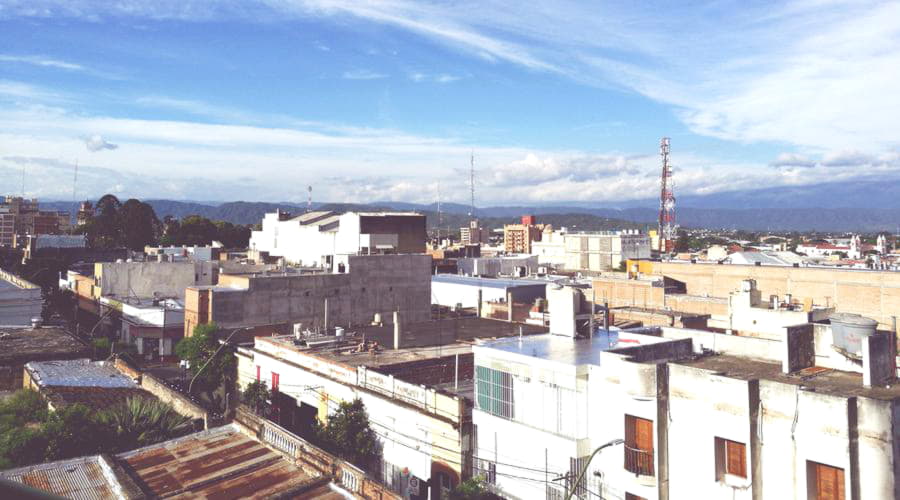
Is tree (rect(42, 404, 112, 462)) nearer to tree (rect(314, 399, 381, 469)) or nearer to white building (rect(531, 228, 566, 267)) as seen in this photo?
tree (rect(314, 399, 381, 469))

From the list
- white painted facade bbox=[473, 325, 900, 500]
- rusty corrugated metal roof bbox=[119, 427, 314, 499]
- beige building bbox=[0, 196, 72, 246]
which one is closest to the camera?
white painted facade bbox=[473, 325, 900, 500]

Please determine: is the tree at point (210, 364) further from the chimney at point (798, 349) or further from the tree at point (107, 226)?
the tree at point (107, 226)

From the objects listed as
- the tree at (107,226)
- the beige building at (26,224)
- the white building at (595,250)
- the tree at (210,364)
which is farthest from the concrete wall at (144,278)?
the beige building at (26,224)

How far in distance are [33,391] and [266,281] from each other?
20.5 m

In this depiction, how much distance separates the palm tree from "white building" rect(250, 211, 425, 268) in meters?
40.3

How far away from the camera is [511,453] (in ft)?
67.2

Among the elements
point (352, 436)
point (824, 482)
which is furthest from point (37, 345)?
point (824, 482)

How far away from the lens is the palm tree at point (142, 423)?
74.6ft

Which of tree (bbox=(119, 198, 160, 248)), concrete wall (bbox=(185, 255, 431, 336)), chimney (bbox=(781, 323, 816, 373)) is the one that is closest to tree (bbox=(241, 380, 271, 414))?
concrete wall (bbox=(185, 255, 431, 336))

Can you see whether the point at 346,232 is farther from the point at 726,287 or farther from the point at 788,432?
the point at 788,432

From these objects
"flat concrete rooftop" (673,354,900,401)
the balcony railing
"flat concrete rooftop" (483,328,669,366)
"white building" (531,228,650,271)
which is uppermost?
"white building" (531,228,650,271)

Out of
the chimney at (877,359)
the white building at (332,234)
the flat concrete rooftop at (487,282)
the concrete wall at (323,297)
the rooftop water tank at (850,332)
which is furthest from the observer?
the white building at (332,234)

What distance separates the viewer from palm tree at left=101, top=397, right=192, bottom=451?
74.6 feet

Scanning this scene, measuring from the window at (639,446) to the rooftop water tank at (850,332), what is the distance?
20.9 ft
